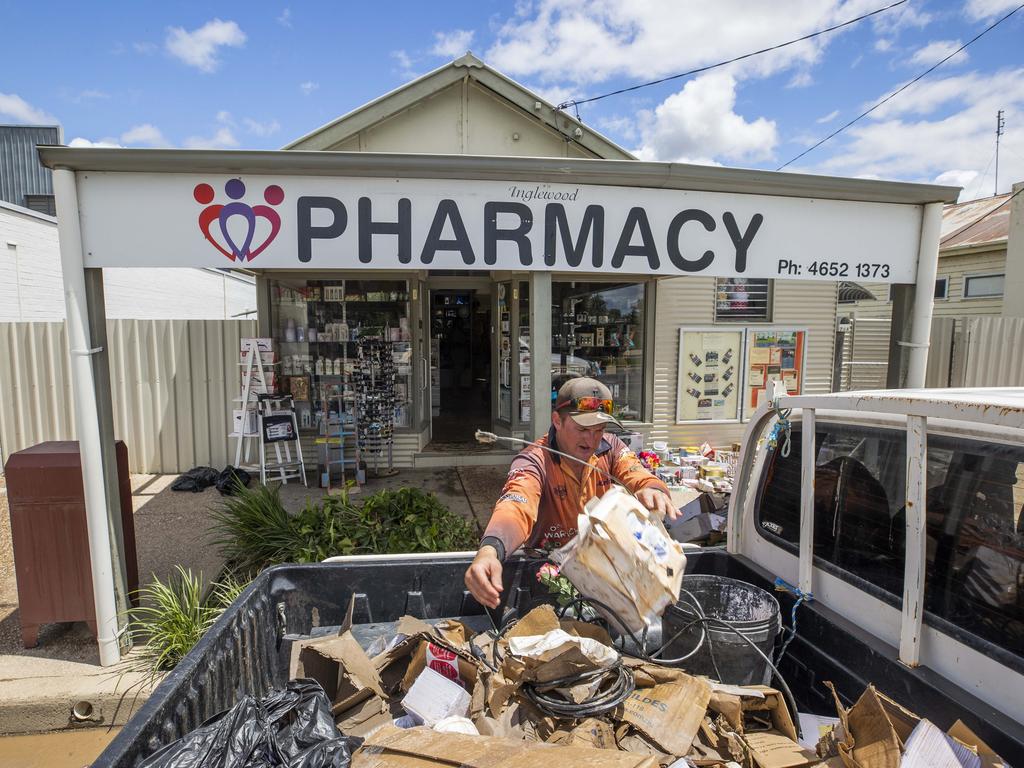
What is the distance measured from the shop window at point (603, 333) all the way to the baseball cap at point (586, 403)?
5.72 meters

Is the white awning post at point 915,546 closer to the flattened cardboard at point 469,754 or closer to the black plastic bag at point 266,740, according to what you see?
the flattened cardboard at point 469,754

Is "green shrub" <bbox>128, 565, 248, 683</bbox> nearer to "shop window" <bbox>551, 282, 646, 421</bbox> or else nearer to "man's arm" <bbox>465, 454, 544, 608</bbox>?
"man's arm" <bbox>465, 454, 544, 608</bbox>

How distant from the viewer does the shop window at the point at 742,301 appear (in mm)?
8680

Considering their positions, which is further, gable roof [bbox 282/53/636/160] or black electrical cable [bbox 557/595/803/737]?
gable roof [bbox 282/53/636/160]

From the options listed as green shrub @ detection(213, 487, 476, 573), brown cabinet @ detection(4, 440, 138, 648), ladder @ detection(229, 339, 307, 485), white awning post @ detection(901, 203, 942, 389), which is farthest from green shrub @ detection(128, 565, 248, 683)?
white awning post @ detection(901, 203, 942, 389)

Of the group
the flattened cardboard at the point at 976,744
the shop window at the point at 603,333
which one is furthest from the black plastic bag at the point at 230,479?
→ the flattened cardboard at the point at 976,744

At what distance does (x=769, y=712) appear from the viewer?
184 cm

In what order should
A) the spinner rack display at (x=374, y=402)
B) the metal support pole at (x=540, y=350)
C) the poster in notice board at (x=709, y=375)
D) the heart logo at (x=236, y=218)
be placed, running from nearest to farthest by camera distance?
the heart logo at (x=236, y=218), the metal support pole at (x=540, y=350), the spinner rack display at (x=374, y=402), the poster in notice board at (x=709, y=375)

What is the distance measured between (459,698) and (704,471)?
19.7 feet

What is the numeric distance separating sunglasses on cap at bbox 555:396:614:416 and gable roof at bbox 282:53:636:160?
239 inches

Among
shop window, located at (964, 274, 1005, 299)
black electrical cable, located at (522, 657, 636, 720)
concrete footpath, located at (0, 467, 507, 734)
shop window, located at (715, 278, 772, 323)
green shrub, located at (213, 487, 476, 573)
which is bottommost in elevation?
concrete footpath, located at (0, 467, 507, 734)

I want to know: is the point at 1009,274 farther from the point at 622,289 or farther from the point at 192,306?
the point at 192,306

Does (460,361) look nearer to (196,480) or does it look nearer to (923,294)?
(196,480)

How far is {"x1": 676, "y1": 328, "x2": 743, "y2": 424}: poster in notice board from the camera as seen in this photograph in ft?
28.1
